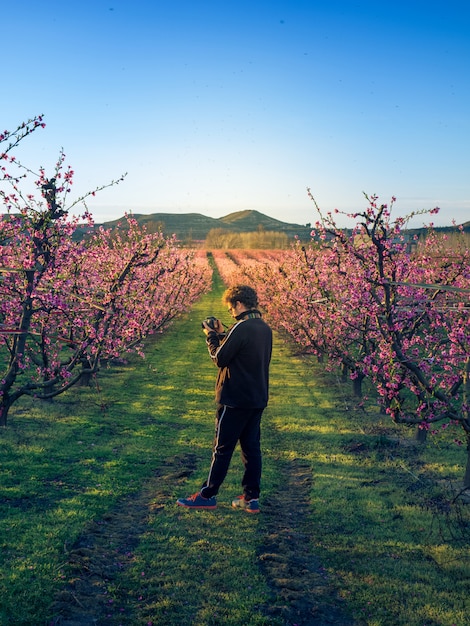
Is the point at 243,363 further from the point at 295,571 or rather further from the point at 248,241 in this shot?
the point at 248,241

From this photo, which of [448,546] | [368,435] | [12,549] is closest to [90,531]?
[12,549]

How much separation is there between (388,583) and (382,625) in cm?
69

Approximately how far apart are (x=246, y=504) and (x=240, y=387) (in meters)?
1.60

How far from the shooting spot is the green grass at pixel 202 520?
16.0ft

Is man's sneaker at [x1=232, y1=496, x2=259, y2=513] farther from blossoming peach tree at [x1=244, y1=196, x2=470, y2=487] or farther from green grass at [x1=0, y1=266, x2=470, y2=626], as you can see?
blossoming peach tree at [x1=244, y1=196, x2=470, y2=487]

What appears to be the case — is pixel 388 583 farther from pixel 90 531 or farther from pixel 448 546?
pixel 90 531

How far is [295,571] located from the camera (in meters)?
5.46

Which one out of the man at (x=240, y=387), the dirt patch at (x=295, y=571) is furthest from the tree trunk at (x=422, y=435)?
the man at (x=240, y=387)

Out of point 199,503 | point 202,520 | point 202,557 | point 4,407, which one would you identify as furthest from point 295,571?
point 4,407

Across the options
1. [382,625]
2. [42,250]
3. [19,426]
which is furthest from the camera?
[19,426]

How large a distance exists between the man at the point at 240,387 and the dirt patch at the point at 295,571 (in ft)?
1.64

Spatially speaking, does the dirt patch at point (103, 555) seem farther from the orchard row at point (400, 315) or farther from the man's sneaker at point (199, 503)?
the orchard row at point (400, 315)

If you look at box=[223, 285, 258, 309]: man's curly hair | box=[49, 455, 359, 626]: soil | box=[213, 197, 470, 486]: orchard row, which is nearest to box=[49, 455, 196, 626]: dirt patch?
box=[49, 455, 359, 626]: soil

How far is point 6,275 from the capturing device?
10.6 metres
